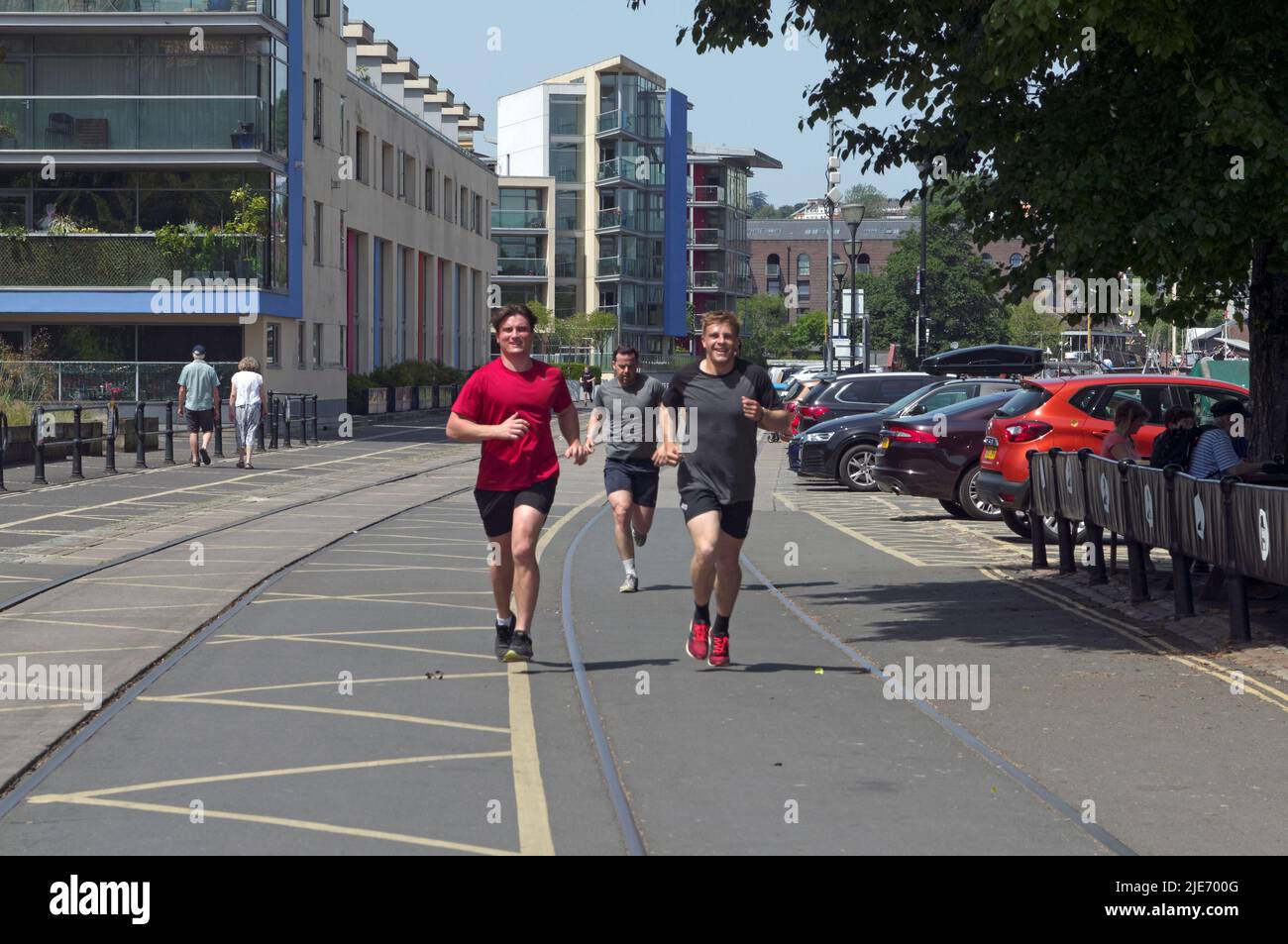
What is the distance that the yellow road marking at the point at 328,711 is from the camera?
8484 mm

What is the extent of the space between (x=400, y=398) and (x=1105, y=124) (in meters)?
49.0

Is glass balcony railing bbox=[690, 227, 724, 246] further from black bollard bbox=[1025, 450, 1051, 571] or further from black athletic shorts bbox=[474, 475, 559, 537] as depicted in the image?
black athletic shorts bbox=[474, 475, 559, 537]

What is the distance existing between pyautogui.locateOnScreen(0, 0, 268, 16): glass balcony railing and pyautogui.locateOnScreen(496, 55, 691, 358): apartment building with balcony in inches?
Answer: 2355

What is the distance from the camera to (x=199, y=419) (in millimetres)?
30141

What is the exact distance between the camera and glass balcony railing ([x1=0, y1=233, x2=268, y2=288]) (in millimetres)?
43469

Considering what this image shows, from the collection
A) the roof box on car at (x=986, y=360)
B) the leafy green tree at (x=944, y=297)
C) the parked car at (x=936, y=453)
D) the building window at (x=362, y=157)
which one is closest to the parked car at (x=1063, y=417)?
the parked car at (x=936, y=453)

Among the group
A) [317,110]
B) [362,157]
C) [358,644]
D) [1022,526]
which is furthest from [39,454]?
[362,157]

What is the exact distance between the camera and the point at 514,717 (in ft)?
28.6

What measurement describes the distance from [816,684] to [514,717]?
1.92 metres

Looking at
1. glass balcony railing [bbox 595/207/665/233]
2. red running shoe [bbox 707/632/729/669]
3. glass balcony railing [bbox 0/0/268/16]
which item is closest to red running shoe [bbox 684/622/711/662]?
red running shoe [bbox 707/632/729/669]

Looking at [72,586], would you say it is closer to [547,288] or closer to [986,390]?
[986,390]

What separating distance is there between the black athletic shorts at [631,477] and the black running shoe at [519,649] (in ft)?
12.9

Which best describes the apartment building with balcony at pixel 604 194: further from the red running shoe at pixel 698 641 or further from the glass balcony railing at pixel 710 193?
the red running shoe at pixel 698 641

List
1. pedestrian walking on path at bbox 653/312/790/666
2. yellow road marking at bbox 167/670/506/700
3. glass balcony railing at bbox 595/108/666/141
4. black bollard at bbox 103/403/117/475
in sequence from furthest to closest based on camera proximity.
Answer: glass balcony railing at bbox 595/108/666/141 → black bollard at bbox 103/403/117/475 → pedestrian walking on path at bbox 653/312/790/666 → yellow road marking at bbox 167/670/506/700
